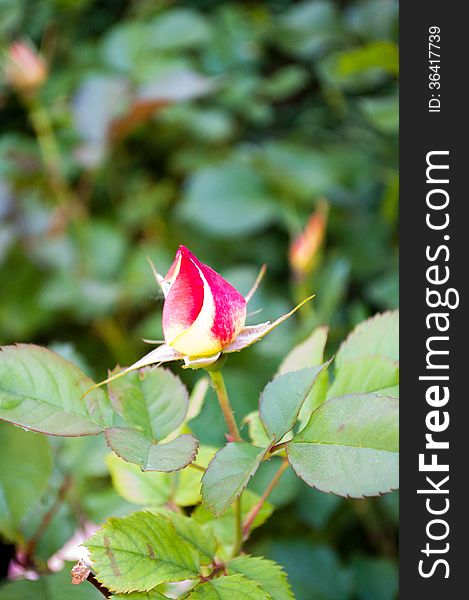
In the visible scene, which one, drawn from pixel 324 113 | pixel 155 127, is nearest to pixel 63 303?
pixel 155 127

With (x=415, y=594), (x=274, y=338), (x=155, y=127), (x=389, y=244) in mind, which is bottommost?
(x=415, y=594)

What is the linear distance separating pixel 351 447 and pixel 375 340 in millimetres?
112

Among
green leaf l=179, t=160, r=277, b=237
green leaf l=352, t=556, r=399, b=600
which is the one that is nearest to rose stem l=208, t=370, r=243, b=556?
green leaf l=352, t=556, r=399, b=600

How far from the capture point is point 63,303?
113 cm

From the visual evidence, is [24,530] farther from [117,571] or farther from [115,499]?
[117,571]

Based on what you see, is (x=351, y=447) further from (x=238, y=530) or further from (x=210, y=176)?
(x=210, y=176)

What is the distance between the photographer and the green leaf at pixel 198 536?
1.32 feet

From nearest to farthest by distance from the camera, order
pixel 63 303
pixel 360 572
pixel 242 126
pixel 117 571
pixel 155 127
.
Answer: pixel 117 571, pixel 360 572, pixel 63 303, pixel 155 127, pixel 242 126

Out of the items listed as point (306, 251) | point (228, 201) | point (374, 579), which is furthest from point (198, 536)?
point (228, 201)

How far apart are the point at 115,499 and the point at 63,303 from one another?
53 cm

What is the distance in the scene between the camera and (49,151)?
1.25m

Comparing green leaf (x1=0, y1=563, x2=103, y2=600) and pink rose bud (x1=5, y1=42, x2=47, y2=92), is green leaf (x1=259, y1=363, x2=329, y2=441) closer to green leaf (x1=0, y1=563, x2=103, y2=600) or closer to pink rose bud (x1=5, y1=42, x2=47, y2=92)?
green leaf (x1=0, y1=563, x2=103, y2=600)

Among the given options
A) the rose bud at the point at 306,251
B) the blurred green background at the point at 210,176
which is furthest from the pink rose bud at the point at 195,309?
the rose bud at the point at 306,251

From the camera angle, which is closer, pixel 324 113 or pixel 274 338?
pixel 274 338
